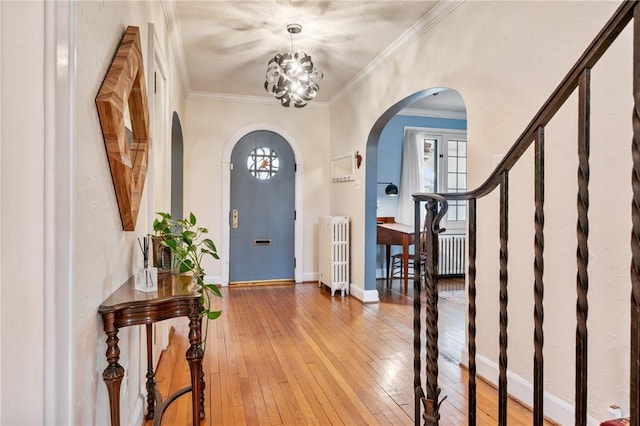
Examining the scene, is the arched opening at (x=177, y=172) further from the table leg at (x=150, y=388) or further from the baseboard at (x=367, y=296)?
the table leg at (x=150, y=388)

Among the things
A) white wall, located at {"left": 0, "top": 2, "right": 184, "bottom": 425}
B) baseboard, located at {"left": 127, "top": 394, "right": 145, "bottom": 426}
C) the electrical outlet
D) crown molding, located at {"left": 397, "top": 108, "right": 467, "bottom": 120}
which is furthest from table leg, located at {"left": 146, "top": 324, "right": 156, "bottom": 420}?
crown molding, located at {"left": 397, "top": 108, "right": 467, "bottom": 120}

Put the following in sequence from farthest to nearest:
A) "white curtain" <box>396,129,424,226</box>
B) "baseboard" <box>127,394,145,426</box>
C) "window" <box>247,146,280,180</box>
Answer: "white curtain" <box>396,129,424,226</box>
"window" <box>247,146,280,180</box>
"baseboard" <box>127,394,145,426</box>

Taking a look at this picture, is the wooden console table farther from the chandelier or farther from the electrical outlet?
the chandelier

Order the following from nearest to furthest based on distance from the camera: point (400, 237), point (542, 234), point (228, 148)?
point (542, 234) → point (400, 237) → point (228, 148)

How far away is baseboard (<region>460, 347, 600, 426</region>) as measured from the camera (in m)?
1.98

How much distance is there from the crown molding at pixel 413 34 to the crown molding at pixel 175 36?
196 centimetres

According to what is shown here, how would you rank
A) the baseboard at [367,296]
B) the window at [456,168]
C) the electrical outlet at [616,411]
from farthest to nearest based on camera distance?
the window at [456,168] → the baseboard at [367,296] → the electrical outlet at [616,411]

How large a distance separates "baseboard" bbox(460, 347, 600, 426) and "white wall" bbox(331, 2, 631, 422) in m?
0.04

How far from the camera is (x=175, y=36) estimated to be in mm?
3424

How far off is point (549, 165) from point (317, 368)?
1.96 meters

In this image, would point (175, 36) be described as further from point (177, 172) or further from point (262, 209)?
point (262, 209)

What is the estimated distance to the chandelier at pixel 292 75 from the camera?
333 cm

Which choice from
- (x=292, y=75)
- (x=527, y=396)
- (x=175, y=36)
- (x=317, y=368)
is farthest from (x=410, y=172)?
(x=527, y=396)

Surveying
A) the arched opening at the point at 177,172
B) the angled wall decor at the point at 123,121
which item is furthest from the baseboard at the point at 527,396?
the arched opening at the point at 177,172
